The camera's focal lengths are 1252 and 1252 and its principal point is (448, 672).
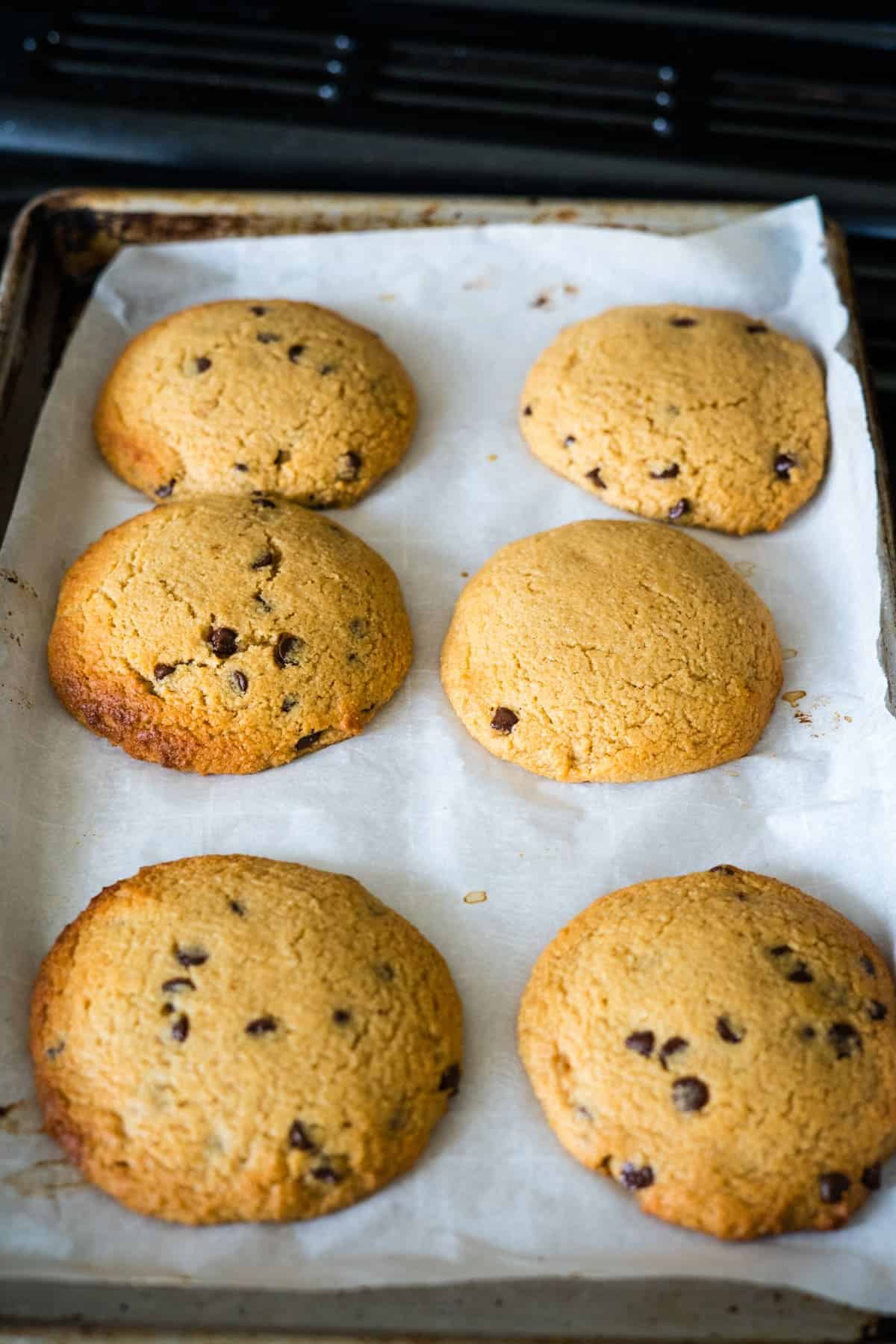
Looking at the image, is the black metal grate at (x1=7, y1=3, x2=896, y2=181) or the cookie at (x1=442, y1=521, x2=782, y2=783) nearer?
the cookie at (x1=442, y1=521, x2=782, y2=783)

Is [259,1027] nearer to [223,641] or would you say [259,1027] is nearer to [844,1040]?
[223,641]

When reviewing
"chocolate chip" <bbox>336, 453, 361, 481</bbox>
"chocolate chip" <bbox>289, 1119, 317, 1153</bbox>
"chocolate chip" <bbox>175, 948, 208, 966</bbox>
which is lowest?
"chocolate chip" <bbox>289, 1119, 317, 1153</bbox>

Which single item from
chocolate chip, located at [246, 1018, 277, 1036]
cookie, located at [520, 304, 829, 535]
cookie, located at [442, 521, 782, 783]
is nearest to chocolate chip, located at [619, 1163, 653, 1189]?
chocolate chip, located at [246, 1018, 277, 1036]

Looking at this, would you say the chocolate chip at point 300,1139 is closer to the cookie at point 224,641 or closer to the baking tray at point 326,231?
the baking tray at point 326,231

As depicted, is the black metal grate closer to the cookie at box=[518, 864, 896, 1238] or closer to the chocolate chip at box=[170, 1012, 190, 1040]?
the cookie at box=[518, 864, 896, 1238]

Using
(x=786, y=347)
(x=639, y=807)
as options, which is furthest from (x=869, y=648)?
(x=786, y=347)

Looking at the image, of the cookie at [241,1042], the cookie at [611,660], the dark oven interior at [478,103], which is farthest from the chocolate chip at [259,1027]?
the dark oven interior at [478,103]
